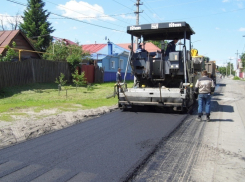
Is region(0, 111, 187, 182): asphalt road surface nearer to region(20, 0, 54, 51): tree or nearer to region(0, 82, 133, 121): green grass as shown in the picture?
region(0, 82, 133, 121): green grass

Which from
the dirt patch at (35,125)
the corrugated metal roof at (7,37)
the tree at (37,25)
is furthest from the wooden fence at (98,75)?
the dirt patch at (35,125)

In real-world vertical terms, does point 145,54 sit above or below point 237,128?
above

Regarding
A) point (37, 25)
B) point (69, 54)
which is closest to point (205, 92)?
point (69, 54)

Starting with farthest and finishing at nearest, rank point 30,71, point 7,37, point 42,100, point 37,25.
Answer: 1. point 37,25
2. point 7,37
3. point 30,71
4. point 42,100

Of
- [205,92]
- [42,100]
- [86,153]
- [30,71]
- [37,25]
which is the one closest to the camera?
[86,153]

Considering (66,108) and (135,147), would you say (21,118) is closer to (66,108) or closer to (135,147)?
(66,108)

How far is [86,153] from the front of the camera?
5188 mm

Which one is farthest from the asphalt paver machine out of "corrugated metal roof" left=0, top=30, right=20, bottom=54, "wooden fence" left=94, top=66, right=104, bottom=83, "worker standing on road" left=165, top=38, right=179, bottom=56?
"corrugated metal roof" left=0, top=30, right=20, bottom=54

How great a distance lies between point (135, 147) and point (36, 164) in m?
1.99

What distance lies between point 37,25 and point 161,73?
94.4ft

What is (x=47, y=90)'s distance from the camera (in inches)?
644

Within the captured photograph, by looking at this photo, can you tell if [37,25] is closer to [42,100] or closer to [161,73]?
[42,100]

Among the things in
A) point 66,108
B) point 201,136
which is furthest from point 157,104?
point 66,108

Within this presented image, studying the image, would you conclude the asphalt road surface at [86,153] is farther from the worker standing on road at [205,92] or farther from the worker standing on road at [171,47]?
the worker standing on road at [171,47]
